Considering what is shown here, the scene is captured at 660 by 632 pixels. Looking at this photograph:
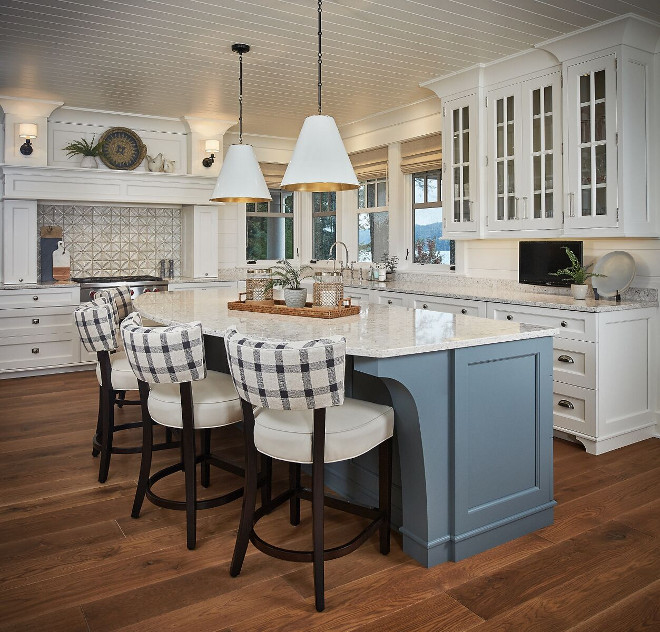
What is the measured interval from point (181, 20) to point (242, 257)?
153 inches

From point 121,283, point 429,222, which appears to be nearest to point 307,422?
point 429,222

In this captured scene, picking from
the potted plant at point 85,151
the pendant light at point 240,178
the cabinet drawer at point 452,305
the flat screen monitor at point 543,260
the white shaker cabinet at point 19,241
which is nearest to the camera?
the pendant light at point 240,178

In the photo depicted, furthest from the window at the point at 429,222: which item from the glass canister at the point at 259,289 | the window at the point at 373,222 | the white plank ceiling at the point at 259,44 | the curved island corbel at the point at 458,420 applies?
the curved island corbel at the point at 458,420

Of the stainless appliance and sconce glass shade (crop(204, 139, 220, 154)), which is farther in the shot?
sconce glass shade (crop(204, 139, 220, 154))

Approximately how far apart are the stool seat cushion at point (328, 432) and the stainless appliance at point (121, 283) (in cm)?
415

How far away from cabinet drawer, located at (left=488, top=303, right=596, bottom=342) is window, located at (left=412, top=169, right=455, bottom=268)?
161 cm

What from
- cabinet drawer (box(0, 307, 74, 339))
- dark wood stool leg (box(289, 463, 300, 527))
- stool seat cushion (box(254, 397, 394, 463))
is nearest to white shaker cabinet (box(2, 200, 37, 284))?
cabinet drawer (box(0, 307, 74, 339))

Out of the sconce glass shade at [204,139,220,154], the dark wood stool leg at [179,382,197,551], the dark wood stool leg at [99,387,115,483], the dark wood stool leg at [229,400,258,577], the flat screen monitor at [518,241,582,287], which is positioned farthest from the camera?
the sconce glass shade at [204,139,220,154]

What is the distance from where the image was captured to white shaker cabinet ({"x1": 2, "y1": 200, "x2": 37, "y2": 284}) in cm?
600

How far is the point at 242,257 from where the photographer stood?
7605mm

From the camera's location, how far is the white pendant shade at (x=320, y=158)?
9.57 feet

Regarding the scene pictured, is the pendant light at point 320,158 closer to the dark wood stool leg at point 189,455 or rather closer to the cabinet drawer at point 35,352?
the dark wood stool leg at point 189,455

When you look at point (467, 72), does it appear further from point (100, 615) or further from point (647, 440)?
point (100, 615)

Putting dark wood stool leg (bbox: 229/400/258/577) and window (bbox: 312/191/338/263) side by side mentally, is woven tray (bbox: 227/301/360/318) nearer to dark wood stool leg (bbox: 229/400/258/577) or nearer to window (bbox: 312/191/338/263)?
dark wood stool leg (bbox: 229/400/258/577)
